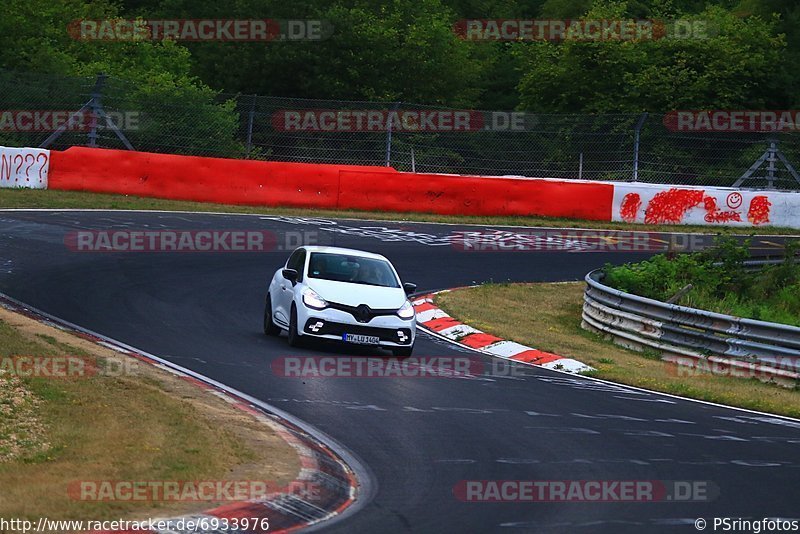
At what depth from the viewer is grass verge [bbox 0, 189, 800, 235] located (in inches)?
1126

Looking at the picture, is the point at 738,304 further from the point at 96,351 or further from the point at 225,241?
the point at 96,351

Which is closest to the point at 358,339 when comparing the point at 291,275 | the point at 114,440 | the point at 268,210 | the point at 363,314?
the point at 363,314

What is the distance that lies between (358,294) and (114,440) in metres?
6.91

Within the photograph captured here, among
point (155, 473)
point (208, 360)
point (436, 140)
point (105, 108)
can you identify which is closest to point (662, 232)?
point (436, 140)

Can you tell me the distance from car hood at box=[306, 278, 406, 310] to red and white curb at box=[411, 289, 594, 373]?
6.59 ft

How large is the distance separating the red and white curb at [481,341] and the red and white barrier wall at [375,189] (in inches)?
396

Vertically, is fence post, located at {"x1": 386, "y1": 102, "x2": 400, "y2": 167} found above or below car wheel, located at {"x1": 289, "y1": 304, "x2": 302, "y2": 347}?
above

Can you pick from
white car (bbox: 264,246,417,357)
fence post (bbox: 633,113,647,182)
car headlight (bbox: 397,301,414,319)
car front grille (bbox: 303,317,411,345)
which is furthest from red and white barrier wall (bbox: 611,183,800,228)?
car front grille (bbox: 303,317,411,345)

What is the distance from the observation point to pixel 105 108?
103 ft

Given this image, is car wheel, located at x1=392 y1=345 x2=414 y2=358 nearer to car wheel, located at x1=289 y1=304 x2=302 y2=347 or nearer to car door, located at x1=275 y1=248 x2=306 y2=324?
car wheel, located at x1=289 y1=304 x2=302 y2=347

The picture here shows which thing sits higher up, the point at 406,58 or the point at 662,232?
the point at 406,58

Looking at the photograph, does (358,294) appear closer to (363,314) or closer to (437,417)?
(363,314)

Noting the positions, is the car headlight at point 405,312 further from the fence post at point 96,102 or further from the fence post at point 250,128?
the fence post at point 96,102

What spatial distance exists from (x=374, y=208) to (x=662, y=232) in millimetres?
7512
